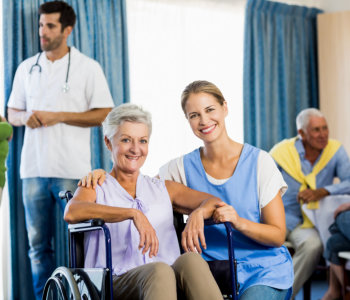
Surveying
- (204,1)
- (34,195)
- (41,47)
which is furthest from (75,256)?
(204,1)

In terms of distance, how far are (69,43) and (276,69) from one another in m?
1.90

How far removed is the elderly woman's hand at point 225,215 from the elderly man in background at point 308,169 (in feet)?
5.35

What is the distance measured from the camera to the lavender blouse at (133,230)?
195cm

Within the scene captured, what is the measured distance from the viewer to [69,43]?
365 cm

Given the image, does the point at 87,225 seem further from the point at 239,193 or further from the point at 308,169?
the point at 308,169

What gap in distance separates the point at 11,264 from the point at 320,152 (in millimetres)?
2108

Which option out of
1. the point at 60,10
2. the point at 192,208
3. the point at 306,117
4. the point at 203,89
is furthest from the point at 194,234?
the point at 306,117

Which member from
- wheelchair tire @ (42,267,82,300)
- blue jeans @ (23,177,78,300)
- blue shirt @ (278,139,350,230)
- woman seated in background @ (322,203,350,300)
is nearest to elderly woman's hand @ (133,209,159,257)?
wheelchair tire @ (42,267,82,300)

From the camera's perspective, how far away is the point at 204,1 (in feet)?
14.5

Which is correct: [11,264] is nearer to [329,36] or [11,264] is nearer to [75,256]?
[75,256]

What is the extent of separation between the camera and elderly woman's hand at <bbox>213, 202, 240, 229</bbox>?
6.17ft

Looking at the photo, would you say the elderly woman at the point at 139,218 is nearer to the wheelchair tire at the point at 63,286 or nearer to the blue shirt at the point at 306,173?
the wheelchair tire at the point at 63,286

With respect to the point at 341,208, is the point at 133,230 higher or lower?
higher

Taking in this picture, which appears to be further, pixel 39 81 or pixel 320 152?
pixel 320 152
